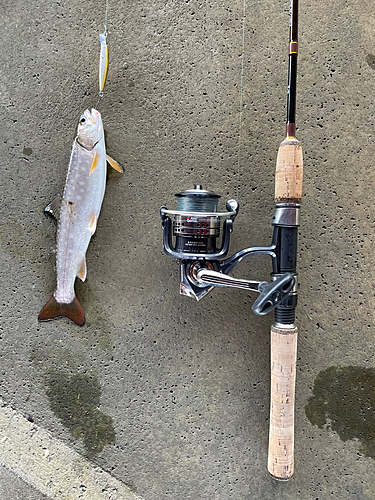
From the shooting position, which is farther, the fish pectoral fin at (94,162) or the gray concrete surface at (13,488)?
the gray concrete surface at (13,488)

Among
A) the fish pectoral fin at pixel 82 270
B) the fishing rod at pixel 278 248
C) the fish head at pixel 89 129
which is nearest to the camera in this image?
the fishing rod at pixel 278 248

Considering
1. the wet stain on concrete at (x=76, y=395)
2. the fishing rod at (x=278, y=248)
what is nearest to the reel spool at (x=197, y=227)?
the fishing rod at (x=278, y=248)

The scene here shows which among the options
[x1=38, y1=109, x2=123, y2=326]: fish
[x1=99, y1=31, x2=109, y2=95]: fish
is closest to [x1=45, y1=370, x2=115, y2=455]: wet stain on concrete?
[x1=38, y1=109, x2=123, y2=326]: fish

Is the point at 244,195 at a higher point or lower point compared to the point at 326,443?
higher

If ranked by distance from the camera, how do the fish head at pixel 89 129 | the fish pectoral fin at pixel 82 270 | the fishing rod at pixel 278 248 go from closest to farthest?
the fishing rod at pixel 278 248 → the fish head at pixel 89 129 → the fish pectoral fin at pixel 82 270

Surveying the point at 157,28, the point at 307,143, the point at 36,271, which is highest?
the point at 157,28

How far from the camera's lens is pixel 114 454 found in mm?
1797

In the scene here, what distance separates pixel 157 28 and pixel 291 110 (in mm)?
914

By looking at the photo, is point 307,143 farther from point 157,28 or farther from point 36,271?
point 36,271

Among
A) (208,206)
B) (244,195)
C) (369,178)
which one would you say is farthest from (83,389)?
(369,178)

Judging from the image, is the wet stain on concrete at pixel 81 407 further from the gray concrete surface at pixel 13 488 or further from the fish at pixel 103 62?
the fish at pixel 103 62

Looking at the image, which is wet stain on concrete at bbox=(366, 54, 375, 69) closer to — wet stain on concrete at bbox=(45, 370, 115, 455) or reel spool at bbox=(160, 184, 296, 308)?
reel spool at bbox=(160, 184, 296, 308)

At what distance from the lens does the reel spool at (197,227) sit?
4.57ft

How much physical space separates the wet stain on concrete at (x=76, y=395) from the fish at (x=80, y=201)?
13.3 inches
